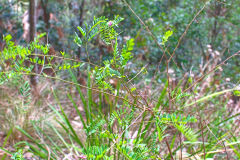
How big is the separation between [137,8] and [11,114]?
210 cm

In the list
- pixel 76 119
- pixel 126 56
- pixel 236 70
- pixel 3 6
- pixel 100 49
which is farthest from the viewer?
pixel 236 70

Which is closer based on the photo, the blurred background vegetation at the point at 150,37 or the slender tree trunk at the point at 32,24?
the slender tree trunk at the point at 32,24

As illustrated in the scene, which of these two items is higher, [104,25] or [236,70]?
[104,25]

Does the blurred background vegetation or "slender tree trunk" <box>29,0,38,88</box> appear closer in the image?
"slender tree trunk" <box>29,0,38,88</box>

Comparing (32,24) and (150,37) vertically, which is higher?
(32,24)

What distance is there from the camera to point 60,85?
3654 mm

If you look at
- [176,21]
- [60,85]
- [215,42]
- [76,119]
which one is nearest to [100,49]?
[60,85]

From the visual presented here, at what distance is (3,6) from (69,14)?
0.98 metres

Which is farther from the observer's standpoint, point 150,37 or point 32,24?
point 150,37

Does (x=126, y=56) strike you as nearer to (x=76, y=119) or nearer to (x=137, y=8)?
(x=76, y=119)

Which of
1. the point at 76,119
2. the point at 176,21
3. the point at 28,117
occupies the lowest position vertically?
the point at 76,119

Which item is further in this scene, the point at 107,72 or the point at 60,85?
the point at 60,85

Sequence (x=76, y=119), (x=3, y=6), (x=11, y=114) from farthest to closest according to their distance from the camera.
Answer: (x=3, y=6) < (x=76, y=119) < (x=11, y=114)

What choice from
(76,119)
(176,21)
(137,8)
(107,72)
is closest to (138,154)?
(107,72)
